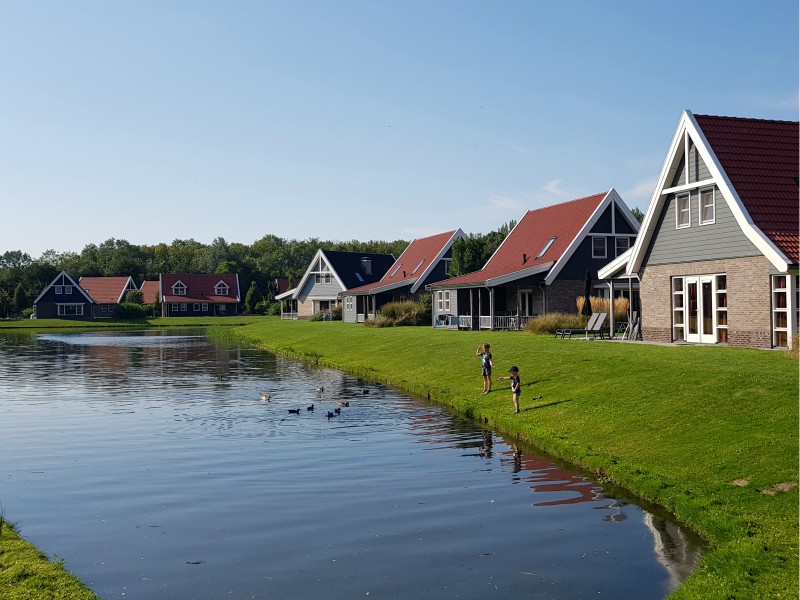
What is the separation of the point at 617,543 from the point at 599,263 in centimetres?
3819

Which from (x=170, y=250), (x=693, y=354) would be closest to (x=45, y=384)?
(x=693, y=354)

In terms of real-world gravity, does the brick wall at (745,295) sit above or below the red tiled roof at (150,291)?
below

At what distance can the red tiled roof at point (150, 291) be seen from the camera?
126m

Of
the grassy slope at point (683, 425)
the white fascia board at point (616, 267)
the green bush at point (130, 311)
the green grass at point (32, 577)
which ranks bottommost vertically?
the green grass at point (32, 577)

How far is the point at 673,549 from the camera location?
1091 centimetres

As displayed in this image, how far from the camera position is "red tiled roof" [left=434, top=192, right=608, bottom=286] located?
4828 centimetres

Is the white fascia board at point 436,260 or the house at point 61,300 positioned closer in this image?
the white fascia board at point 436,260

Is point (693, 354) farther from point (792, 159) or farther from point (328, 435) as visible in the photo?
point (328, 435)

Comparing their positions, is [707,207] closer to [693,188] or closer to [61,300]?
[693,188]

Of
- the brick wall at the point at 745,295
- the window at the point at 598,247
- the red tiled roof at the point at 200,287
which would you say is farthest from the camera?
the red tiled roof at the point at 200,287

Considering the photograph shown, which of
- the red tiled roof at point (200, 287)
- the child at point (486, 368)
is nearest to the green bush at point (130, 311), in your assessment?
the red tiled roof at point (200, 287)

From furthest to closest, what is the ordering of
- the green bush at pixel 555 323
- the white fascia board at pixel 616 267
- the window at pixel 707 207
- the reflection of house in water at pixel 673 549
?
the green bush at pixel 555 323
the white fascia board at pixel 616 267
the window at pixel 707 207
the reflection of house in water at pixel 673 549

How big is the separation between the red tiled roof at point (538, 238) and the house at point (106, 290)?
7797 centimetres

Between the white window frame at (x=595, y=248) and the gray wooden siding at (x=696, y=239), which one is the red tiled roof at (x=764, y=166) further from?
the white window frame at (x=595, y=248)
